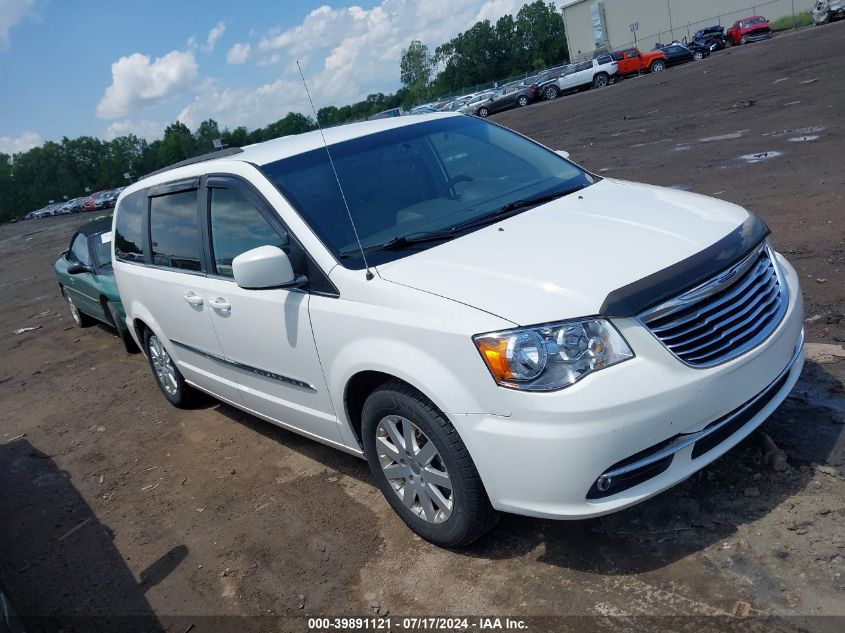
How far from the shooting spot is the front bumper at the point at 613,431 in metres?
2.74

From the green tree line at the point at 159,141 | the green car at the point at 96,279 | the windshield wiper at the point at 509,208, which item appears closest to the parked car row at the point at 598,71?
the green car at the point at 96,279

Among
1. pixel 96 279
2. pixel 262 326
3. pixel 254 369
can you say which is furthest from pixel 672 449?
pixel 96 279

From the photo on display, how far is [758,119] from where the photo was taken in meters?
13.9

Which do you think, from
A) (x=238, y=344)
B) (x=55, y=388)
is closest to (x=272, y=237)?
(x=238, y=344)

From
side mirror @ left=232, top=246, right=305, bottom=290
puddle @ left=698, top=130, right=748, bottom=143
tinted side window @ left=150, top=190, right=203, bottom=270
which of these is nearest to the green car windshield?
tinted side window @ left=150, top=190, right=203, bottom=270

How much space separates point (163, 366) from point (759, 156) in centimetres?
866

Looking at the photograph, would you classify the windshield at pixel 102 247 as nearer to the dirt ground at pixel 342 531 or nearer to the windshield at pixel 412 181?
the dirt ground at pixel 342 531

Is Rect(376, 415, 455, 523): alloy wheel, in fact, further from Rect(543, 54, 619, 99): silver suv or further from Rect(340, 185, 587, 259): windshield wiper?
Rect(543, 54, 619, 99): silver suv

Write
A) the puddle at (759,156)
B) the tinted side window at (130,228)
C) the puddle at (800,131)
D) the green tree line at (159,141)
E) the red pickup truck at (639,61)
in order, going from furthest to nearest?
the green tree line at (159,141) → the red pickup truck at (639,61) → the puddle at (800,131) → the puddle at (759,156) → the tinted side window at (130,228)

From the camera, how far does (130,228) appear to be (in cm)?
599

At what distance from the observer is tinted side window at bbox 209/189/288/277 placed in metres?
3.97

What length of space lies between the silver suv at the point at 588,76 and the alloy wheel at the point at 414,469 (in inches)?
1648

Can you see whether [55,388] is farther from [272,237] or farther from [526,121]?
[526,121]

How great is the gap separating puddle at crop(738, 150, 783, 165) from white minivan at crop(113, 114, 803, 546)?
6.88 metres
